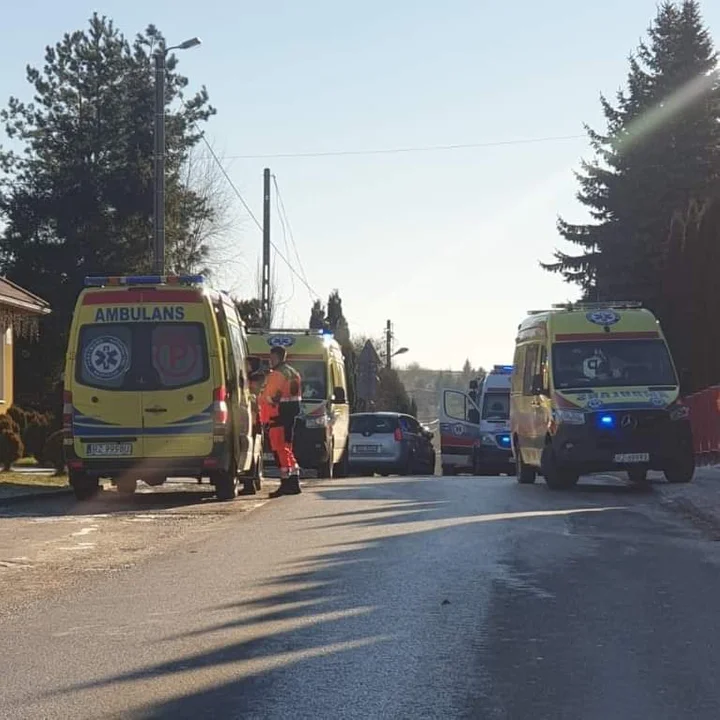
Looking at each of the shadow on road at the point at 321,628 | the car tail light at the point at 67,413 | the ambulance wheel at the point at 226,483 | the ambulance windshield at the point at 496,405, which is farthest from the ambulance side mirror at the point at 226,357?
the ambulance windshield at the point at 496,405

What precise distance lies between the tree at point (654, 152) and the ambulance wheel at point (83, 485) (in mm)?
38539

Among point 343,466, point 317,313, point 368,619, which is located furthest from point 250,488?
point 317,313

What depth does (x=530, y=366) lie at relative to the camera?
21.8m

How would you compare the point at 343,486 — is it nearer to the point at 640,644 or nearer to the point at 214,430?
the point at 214,430

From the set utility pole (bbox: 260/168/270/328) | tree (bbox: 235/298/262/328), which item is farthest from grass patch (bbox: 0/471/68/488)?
tree (bbox: 235/298/262/328)

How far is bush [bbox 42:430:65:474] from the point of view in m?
22.8

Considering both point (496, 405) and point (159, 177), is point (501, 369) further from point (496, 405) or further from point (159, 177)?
point (159, 177)

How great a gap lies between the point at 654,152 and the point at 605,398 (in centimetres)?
3838

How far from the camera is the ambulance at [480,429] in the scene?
111ft

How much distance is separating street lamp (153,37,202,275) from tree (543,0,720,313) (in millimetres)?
29546

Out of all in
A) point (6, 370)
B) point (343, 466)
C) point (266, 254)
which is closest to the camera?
point (343, 466)

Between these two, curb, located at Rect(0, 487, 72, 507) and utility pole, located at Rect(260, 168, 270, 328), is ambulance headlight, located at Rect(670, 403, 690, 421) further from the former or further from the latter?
utility pole, located at Rect(260, 168, 270, 328)

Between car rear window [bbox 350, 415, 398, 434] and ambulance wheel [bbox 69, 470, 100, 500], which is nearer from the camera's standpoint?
ambulance wheel [bbox 69, 470, 100, 500]

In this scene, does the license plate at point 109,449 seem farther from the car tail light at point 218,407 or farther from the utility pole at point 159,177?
the utility pole at point 159,177
